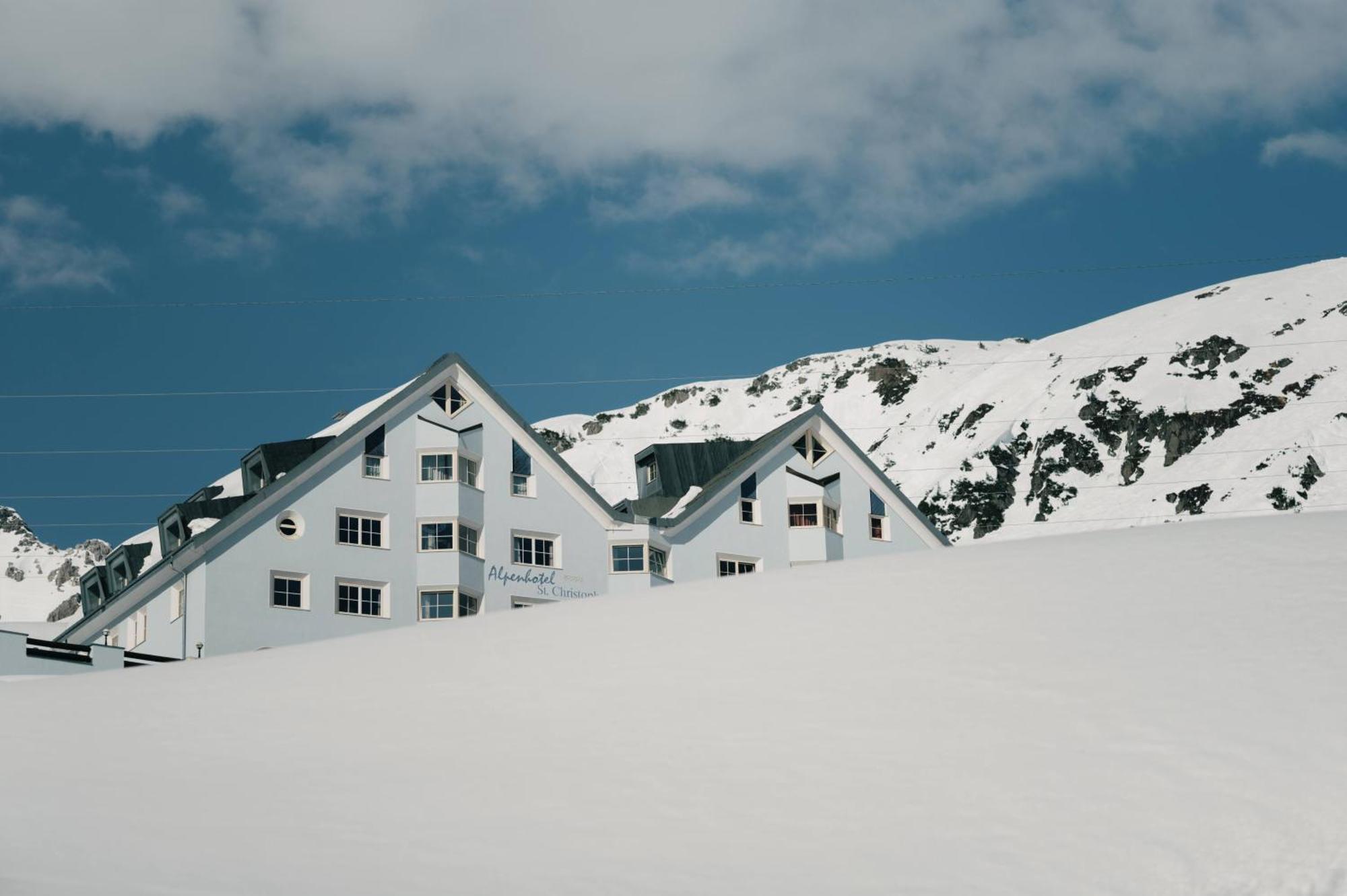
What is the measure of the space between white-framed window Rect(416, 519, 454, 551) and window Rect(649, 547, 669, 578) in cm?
849

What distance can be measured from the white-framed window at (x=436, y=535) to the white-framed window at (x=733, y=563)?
1271 cm

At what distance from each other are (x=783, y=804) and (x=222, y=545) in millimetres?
41784

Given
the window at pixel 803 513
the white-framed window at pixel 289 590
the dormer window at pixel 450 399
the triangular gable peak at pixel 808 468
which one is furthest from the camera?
the window at pixel 803 513

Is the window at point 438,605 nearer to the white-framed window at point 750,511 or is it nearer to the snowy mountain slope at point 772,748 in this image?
the white-framed window at point 750,511

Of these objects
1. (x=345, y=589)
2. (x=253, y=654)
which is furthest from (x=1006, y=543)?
(x=345, y=589)

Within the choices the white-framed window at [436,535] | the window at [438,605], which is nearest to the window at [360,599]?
the window at [438,605]

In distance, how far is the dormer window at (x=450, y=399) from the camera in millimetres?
61719

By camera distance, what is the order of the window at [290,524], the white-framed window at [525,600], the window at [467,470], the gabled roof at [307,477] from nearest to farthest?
the gabled roof at [307,477]
the window at [290,524]
the window at [467,470]
the white-framed window at [525,600]

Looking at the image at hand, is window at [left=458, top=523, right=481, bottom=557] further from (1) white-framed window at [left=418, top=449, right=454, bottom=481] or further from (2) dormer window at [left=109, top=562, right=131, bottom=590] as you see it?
(2) dormer window at [left=109, top=562, right=131, bottom=590]

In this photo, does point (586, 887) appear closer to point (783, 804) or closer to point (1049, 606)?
point (783, 804)

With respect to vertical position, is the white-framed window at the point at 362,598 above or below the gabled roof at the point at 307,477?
below

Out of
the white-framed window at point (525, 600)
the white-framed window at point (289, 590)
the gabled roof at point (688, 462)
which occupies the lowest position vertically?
the white-framed window at point (525, 600)

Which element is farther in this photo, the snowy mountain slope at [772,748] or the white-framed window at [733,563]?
the white-framed window at [733,563]

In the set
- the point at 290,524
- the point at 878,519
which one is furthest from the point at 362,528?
the point at 878,519
